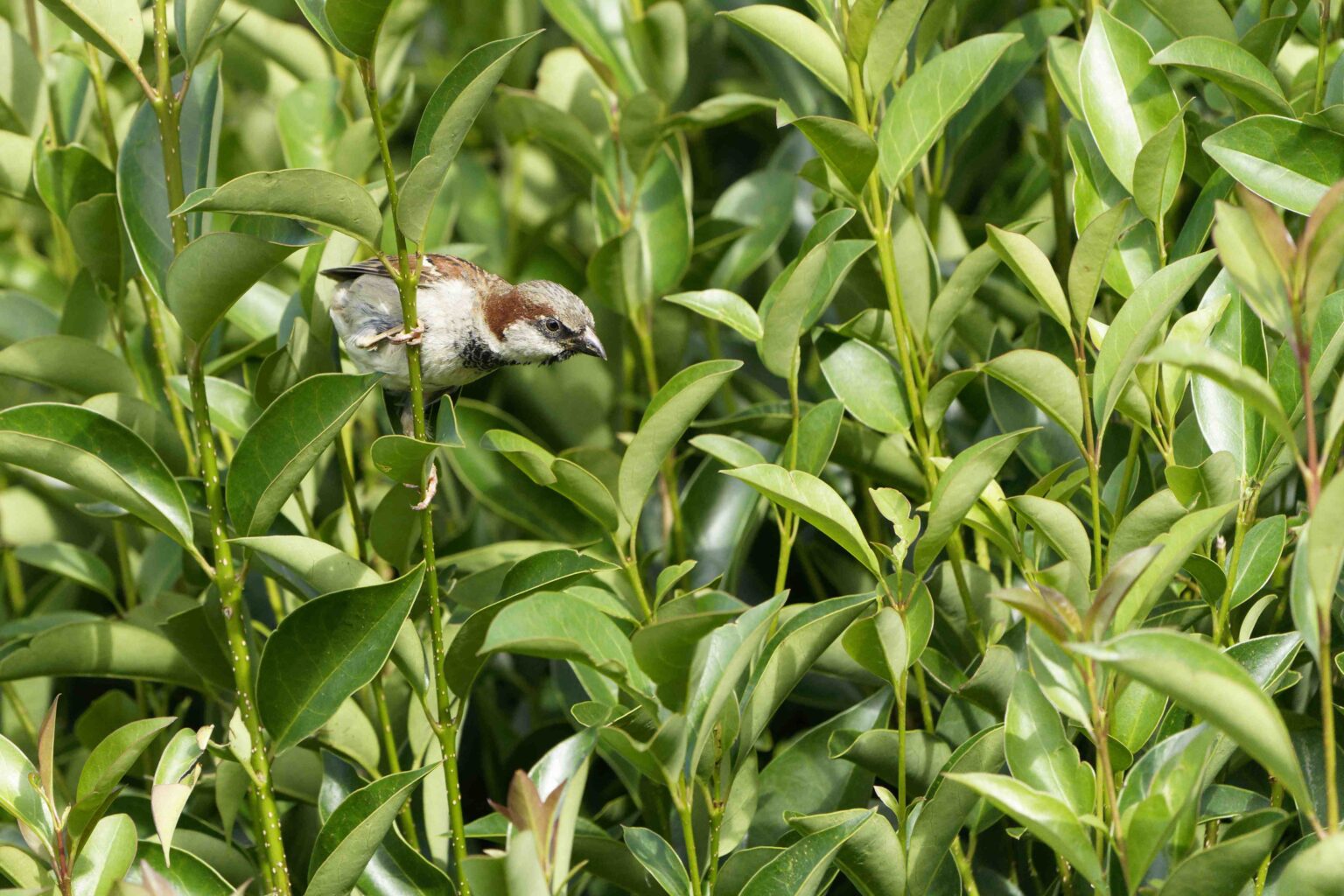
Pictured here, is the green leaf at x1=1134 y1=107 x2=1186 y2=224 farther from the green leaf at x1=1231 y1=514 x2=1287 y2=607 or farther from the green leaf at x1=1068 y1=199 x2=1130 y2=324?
the green leaf at x1=1231 y1=514 x2=1287 y2=607

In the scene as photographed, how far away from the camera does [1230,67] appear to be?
1672 mm

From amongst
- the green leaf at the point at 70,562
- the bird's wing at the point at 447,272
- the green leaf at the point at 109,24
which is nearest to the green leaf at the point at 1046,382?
the green leaf at the point at 109,24

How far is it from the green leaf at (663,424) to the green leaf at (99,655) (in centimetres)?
71

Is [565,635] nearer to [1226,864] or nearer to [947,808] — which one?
[947,808]

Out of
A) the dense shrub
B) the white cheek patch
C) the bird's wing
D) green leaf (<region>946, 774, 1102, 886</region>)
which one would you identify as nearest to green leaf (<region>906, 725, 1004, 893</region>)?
the dense shrub

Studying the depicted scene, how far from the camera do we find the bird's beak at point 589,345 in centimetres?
265

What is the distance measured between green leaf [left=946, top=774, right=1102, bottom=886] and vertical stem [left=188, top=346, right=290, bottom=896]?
777mm

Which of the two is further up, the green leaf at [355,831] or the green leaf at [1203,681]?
the green leaf at [1203,681]

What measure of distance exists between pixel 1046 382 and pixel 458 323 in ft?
5.40

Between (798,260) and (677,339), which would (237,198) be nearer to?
(798,260)

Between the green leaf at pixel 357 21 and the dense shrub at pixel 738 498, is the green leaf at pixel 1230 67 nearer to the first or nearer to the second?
the dense shrub at pixel 738 498

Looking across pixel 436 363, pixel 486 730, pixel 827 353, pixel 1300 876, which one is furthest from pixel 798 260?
pixel 436 363

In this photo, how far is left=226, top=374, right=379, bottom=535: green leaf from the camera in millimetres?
1470

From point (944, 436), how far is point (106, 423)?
44.8 inches
